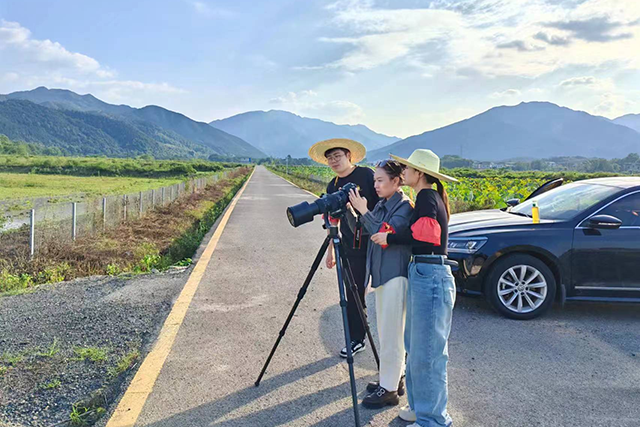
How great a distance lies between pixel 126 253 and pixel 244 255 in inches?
94.7

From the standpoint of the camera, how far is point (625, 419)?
285 centimetres

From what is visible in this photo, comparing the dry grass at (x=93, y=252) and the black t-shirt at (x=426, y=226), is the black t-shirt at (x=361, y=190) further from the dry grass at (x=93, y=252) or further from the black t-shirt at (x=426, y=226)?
the dry grass at (x=93, y=252)

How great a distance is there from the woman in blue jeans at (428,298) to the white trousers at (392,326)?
176mm

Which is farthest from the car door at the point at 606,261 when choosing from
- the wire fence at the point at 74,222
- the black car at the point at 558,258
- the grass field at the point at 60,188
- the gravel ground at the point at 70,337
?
the grass field at the point at 60,188

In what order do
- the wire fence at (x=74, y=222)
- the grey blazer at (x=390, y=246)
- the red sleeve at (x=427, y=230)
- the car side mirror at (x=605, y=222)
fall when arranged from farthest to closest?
the wire fence at (x=74, y=222) < the car side mirror at (x=605, y=222) < the grey blazer at (x=390, y=246) < the red sleeve at (x=427, y=230)

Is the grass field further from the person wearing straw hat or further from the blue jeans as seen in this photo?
the blue jeans

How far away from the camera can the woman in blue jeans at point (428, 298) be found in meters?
2.56

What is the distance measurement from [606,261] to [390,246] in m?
3.08

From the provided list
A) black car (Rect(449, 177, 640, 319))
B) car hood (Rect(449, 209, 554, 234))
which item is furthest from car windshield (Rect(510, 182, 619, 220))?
car hood (Rect(449, 209, 554, 234))

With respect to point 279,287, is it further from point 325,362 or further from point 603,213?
point 603,213

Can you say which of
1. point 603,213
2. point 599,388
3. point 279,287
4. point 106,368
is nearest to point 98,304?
point 106,368

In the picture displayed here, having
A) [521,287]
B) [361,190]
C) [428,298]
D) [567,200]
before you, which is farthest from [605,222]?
[428,298]

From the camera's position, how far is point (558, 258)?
4719 mm

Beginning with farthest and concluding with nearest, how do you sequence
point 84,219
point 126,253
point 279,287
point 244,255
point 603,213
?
point 84,219 < point 126,253 < point 244,255 < point 279,287 < point 603,213
